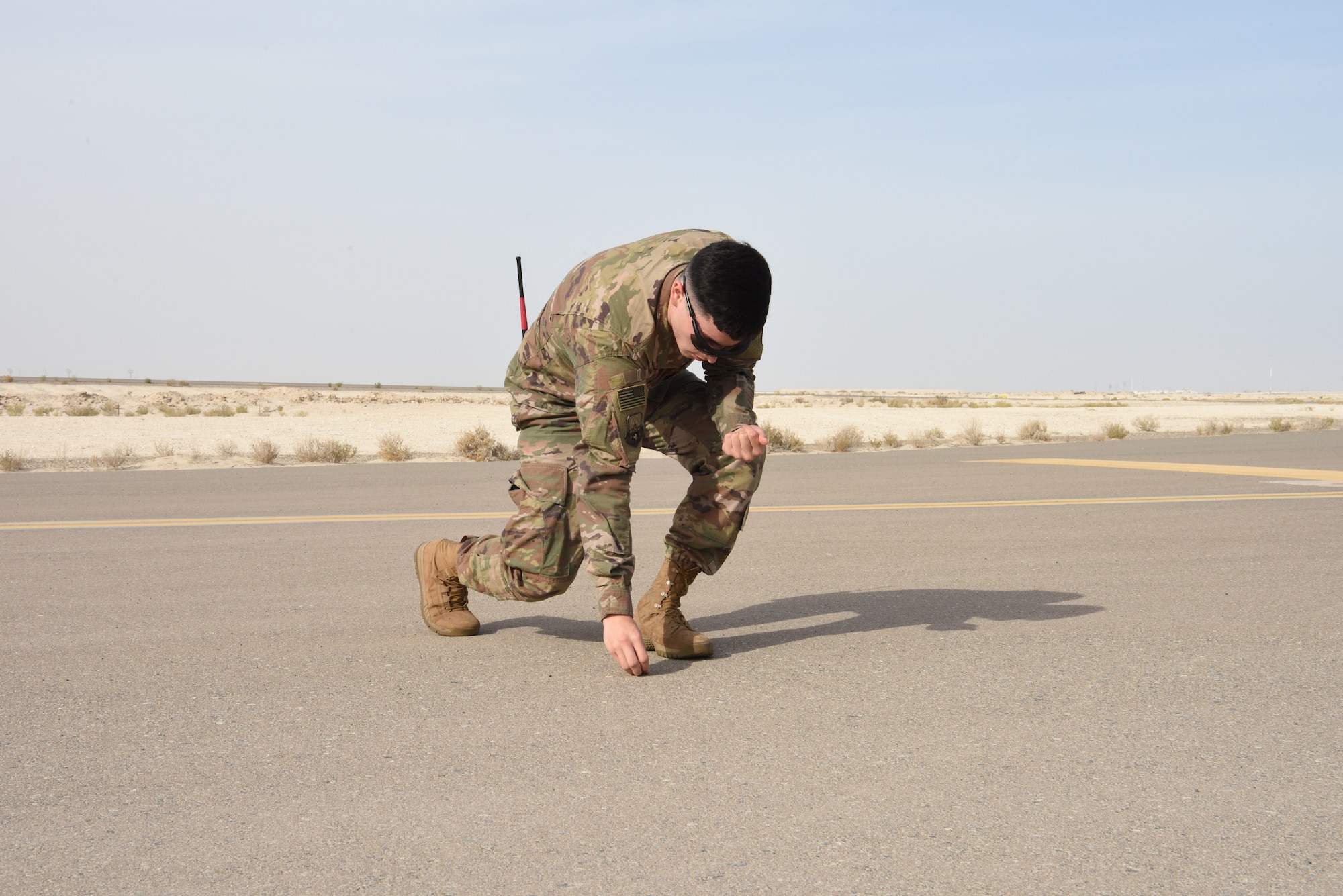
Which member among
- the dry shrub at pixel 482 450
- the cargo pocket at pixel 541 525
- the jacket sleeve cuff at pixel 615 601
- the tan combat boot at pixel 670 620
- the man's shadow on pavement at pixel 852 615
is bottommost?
the dry shrub at pixel 482 450

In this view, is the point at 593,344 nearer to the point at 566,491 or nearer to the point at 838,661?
the point at 566,491

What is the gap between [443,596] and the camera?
5004 millimetres

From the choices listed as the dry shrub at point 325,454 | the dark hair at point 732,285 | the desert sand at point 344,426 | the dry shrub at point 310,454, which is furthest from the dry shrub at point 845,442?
the dark hair at point 732,285

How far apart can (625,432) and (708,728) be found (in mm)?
997

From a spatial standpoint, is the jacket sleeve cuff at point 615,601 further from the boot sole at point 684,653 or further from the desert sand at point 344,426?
the desert sand at point 344,426

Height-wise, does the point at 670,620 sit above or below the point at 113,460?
above

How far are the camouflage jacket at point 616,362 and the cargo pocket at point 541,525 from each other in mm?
228

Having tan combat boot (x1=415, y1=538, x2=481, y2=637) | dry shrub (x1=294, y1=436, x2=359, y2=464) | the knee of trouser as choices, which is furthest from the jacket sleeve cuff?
dry shrub (x1=294, y1=436, x2=359, y2=464)

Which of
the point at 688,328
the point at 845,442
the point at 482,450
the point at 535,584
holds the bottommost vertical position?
the point at 845,442

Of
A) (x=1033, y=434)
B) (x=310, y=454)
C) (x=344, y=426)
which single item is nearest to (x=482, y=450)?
(x=310, y=454)

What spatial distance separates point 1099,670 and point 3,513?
9352 mm

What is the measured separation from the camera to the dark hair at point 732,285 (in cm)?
353

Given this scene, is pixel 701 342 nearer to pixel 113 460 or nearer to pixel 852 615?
A: pixel 852 615

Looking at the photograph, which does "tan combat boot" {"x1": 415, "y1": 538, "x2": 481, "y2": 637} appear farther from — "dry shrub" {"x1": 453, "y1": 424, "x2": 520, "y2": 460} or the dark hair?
"dry shrub" {"x1": 453, "y1": 424, "x2": 520, "y2": 460}
